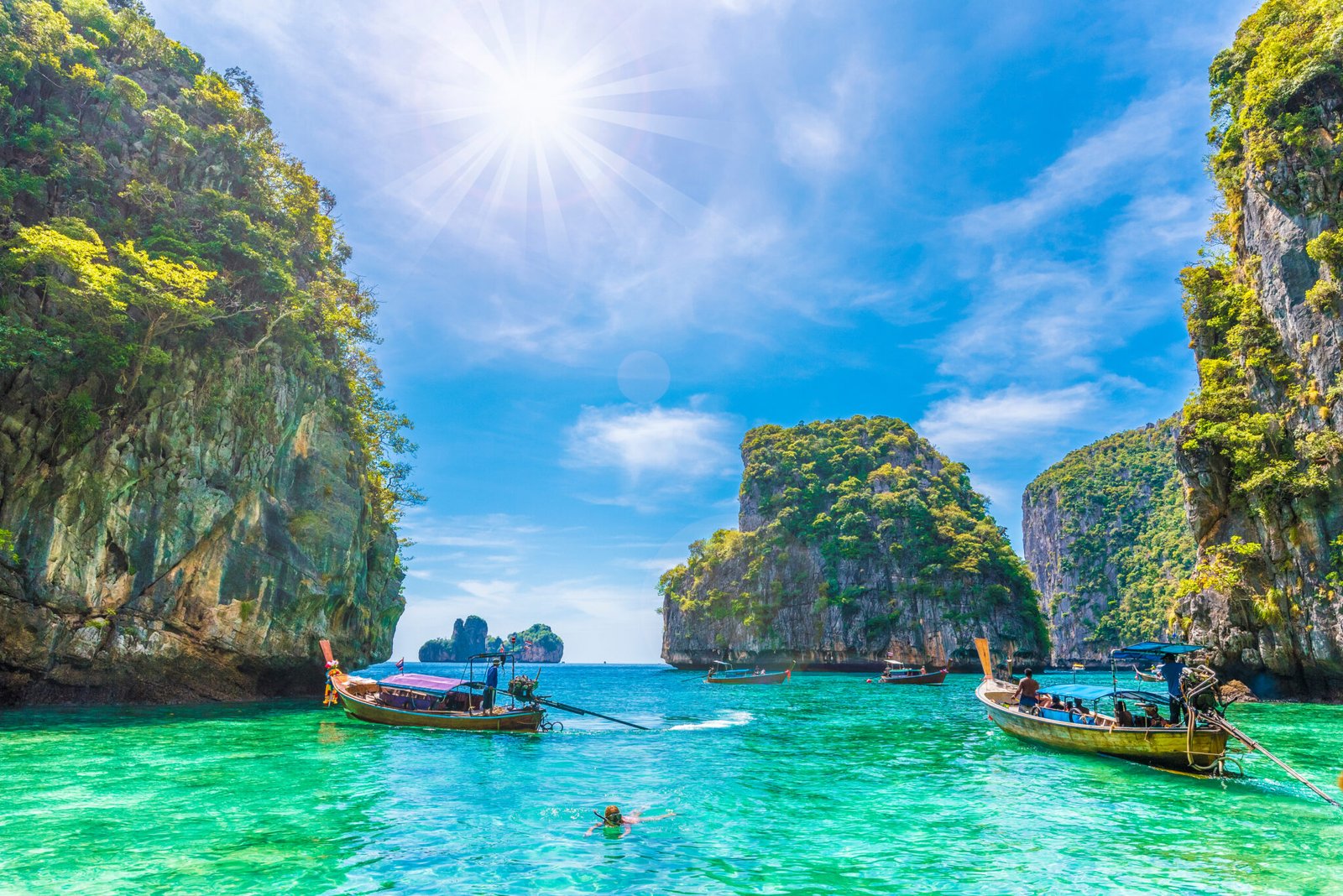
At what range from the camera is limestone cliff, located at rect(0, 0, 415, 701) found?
73.2ft

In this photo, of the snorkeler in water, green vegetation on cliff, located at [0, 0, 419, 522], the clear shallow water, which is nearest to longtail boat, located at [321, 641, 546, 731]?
the clear shallow water

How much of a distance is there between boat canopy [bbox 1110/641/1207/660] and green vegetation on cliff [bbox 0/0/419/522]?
1214 inches

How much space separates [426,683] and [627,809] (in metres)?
13.6

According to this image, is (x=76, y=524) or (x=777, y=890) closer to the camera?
(x=777, y=890)

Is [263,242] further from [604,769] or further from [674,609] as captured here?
[674,609]

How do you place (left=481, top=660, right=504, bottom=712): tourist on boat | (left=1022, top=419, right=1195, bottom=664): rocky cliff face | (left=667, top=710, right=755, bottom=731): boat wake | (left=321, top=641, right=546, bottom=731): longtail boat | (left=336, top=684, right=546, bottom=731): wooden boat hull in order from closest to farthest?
(left=336, top=684, right=546, bottom=731): wooden boat hull → (left=321, top=641, right=546, bottom=731): longtail boat → (left=481, top=660, right=504, bottom=712): tourist on boat → (left=667, top=710, right=755, bottom=731): boat wake → (left=1022, top=419, right=1195, bottom=664): rocky cliff face

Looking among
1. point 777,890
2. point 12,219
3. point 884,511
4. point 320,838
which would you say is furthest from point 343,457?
point 884,511

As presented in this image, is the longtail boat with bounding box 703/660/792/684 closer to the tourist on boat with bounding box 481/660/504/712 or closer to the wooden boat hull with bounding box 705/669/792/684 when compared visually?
the wooden boat hull with bounding box 705/669/792/684

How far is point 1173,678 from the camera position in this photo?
1608cm

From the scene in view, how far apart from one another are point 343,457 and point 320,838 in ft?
85.6

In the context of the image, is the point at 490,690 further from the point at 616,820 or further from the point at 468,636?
the point at 468,636

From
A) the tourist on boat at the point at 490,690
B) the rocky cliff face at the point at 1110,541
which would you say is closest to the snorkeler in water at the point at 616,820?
the tourist on boat at the point at 490,690

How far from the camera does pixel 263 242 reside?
28.9 meters

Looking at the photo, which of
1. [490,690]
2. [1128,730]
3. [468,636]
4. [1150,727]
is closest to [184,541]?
[490,690]
